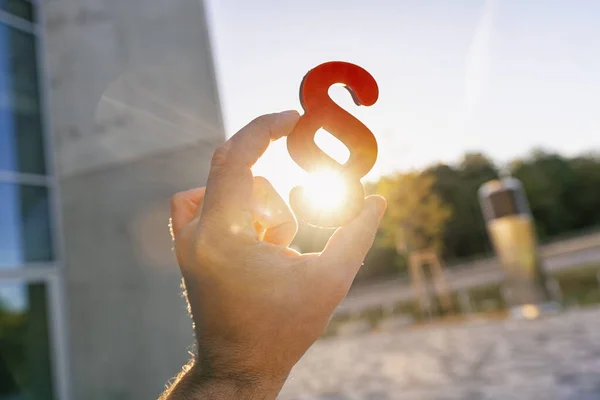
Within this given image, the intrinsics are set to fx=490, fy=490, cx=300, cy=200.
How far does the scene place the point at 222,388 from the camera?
1.06 meters

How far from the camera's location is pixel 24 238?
6.72 meters

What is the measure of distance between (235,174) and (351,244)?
0.33 metres

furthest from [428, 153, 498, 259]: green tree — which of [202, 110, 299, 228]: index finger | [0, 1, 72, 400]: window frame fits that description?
[202, 110, 299, 228]: index finger

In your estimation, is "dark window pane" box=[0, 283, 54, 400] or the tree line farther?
the tree line

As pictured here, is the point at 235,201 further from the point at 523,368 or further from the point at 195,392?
the point at 523,368

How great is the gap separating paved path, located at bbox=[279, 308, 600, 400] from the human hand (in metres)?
5.67

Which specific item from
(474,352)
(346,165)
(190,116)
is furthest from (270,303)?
(474,352)

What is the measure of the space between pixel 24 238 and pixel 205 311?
261 inches

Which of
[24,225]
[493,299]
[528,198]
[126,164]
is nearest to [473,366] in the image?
[126,164]

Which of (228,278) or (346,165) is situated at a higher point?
(346,165)

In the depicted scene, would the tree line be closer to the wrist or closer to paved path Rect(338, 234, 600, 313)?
paved path Rect(338, 234, 600, 313)

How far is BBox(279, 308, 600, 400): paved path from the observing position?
6344 mm

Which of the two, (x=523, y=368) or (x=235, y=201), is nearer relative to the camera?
(x=235, y=201)

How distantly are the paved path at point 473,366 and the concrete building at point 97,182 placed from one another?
3.04m
